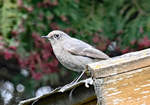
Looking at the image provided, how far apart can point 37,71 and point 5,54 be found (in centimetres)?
65

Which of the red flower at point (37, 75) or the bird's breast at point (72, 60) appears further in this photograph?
the red flower at point (37, 75)

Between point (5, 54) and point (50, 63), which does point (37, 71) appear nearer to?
point (50, 63)

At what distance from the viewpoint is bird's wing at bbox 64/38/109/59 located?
4395 millimetres

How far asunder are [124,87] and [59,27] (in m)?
3.29

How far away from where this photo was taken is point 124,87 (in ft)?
9.34

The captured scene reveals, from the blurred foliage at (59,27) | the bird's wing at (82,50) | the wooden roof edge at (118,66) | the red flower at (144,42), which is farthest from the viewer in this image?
the red flower at (144,42)

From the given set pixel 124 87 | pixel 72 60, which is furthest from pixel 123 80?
pixel 72 60

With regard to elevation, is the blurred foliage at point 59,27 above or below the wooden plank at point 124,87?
above

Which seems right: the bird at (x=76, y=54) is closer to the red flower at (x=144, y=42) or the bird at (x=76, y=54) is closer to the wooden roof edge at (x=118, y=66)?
the wooden roof edge at (x=118, y=66)

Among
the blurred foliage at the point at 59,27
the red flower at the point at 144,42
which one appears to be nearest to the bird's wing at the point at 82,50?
the blurred foliage at the point at 59,27

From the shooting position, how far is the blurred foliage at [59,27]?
5566 millimetres

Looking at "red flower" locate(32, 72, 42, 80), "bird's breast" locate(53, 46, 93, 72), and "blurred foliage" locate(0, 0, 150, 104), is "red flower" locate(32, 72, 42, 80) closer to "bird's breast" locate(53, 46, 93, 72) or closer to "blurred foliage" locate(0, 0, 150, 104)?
"blurred foliage" locate(0, 0, 150, 104)

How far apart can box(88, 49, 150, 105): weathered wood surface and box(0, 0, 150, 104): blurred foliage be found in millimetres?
2719

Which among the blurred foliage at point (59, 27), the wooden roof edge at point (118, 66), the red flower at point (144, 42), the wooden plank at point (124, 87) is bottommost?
the wooden plank at point (124, 87)
